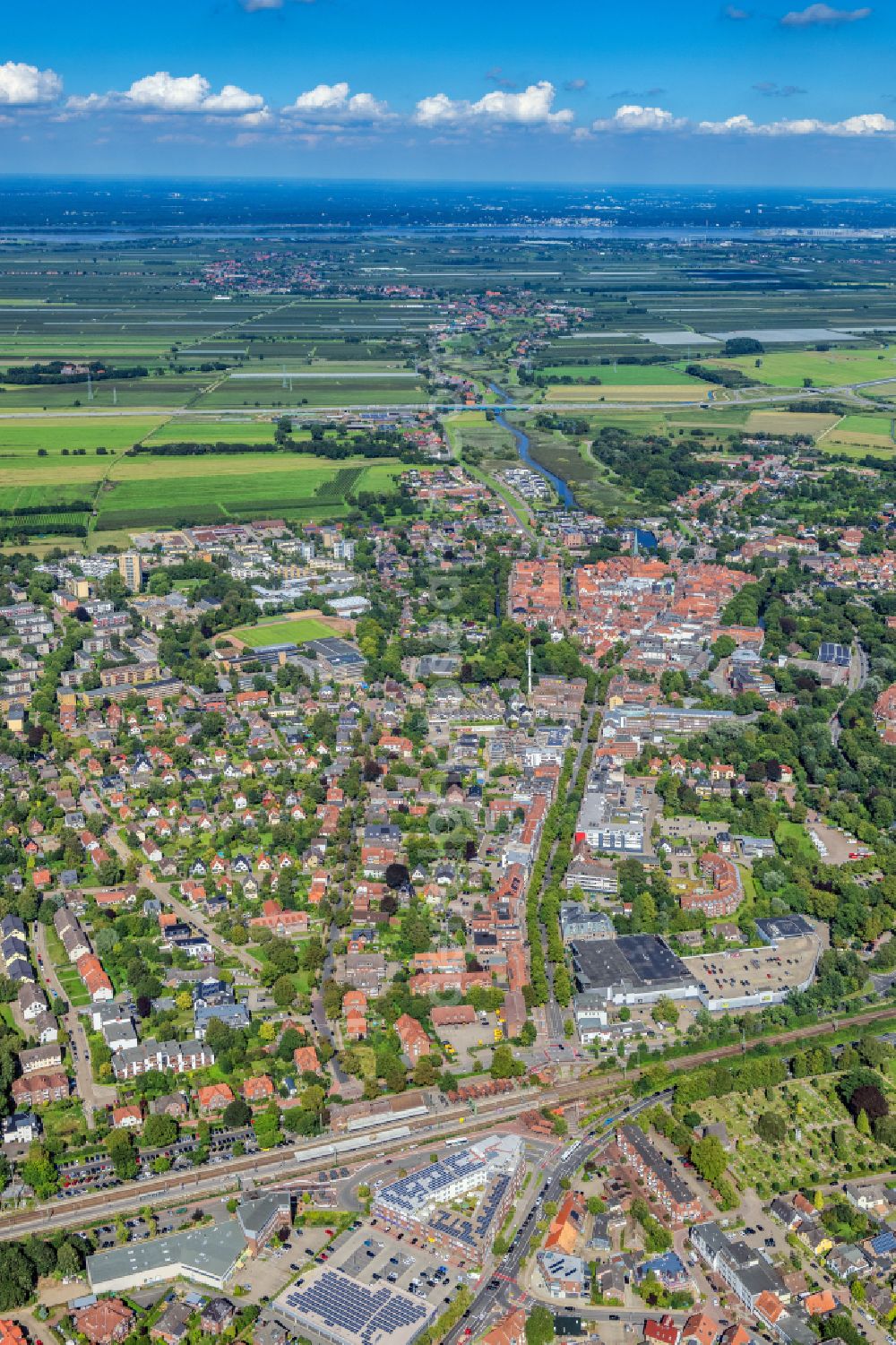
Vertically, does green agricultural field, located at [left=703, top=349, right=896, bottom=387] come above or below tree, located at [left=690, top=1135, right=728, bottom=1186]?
above

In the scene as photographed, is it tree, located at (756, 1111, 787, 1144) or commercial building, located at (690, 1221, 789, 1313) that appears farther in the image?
tree, located at (756, 1111, 787, 1144)

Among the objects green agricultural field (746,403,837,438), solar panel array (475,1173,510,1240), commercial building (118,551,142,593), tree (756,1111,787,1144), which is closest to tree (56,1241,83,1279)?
solar panel array (475,1173,510,1240)

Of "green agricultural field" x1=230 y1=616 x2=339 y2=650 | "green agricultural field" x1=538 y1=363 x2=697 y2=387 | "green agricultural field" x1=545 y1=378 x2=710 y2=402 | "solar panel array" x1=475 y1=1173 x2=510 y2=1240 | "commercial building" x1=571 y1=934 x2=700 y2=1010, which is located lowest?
"solar panel array" x1=475 y1=1173 x2=510 y2=1240

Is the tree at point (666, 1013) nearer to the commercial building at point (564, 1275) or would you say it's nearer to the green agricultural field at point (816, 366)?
the commercial building at point (564, 1275)

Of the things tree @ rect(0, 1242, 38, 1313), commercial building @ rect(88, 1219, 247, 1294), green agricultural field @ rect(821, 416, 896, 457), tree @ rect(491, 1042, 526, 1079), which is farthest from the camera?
green agricultural field @ rect(821, 416, 896, 457)

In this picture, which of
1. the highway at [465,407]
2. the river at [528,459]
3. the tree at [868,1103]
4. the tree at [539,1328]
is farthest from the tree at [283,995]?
the highway at [465,407]

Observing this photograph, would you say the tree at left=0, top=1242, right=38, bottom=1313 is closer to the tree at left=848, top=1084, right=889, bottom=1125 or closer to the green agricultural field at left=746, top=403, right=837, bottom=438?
the tree at left=848, top=1084, right=889, bottom=1125
